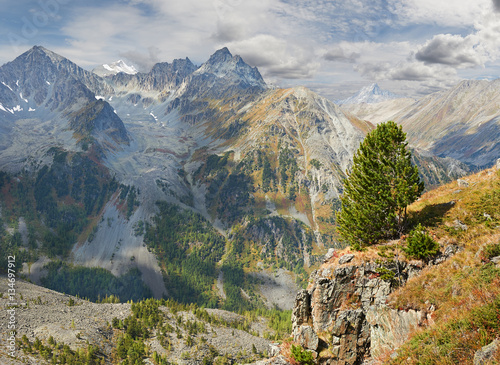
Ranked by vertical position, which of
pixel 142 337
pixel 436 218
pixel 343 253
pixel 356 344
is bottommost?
pixel 142 337

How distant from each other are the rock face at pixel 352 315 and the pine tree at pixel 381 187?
3.98 metres

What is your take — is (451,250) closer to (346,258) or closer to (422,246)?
(422,246)

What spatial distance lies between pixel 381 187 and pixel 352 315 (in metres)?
14.8

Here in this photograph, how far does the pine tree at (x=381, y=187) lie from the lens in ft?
98.3

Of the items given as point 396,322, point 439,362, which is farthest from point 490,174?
point 439,362

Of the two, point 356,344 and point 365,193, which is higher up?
point 365,193

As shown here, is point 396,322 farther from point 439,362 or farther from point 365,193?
point 365,193

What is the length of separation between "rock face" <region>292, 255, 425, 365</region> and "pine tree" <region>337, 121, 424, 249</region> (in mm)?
3981

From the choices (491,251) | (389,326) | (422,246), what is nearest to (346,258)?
(389,326)

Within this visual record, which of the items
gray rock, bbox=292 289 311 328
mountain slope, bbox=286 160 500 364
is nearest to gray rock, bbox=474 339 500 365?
mountain slope, bbox=286 160 500 364

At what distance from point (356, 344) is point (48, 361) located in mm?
92132

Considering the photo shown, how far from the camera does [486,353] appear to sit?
42.1 ft

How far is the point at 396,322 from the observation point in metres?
24.4

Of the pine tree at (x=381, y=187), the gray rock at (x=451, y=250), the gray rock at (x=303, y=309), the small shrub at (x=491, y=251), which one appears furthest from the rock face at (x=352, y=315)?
the small shrub at (x=491, y=251)
